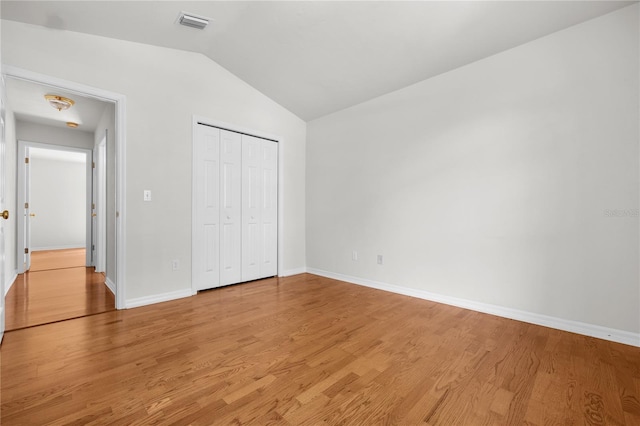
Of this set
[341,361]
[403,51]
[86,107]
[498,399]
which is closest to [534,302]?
[498,399]

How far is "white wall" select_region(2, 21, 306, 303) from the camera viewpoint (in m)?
2.73

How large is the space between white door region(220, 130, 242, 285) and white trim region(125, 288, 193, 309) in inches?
20.3

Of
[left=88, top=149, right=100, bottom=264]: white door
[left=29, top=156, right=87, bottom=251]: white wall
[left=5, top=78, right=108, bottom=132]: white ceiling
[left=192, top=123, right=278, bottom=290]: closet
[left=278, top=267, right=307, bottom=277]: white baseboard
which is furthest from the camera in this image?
[left=29, top=156, right=87, bottom=251]: white wall

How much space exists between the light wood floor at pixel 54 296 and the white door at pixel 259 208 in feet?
5.54

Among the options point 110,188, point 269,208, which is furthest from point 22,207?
point 269,208

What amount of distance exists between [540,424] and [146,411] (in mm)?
1918

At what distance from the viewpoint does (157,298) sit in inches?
126

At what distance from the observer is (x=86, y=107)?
4.07 metres

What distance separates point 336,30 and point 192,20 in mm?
1420

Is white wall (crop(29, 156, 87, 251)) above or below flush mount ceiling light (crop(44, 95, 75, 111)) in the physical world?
below

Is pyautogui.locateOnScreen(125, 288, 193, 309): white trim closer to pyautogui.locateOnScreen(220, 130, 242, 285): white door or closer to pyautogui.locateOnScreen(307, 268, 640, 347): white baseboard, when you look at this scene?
pyautogui.locateOnScreen(220, 130, 242, 285): white door

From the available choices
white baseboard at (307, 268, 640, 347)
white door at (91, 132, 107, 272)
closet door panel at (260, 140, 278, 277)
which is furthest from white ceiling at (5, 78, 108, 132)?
white baseboard at (307, 268, 640, 347)

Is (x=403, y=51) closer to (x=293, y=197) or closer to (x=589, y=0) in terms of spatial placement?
(x=589, y=0)

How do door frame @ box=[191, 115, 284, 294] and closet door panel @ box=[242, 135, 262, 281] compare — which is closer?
door frame @ box=[191, 115, 284, 294]
